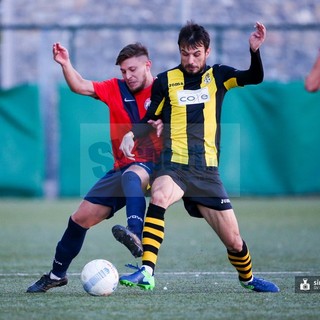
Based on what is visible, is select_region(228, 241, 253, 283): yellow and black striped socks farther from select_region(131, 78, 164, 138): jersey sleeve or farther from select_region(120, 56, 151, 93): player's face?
select_region(120, 56, 151, 93): player's face

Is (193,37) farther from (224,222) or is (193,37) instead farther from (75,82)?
(224,222)

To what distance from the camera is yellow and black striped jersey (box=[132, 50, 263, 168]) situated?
21.8 ft

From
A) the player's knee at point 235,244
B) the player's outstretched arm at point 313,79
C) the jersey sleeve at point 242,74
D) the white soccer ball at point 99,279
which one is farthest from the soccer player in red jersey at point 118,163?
the player's outstretched arm at point 313,79

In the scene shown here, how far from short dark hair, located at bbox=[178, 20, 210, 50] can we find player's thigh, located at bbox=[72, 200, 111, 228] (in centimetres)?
128

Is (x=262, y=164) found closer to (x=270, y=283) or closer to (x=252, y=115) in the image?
(x=252, y=115)

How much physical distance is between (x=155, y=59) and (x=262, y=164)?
3.67m

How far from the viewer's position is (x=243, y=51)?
716 inches

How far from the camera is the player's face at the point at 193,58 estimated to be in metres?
6.53

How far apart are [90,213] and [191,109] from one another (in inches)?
40.7

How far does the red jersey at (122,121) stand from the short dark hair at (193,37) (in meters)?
0.61

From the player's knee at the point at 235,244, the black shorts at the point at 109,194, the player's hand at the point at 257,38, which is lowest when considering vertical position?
the player's knee at the point at 235,244

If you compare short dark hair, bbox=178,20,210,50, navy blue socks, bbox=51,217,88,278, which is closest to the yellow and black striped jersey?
short dark hair, bbox=178,20,210,50

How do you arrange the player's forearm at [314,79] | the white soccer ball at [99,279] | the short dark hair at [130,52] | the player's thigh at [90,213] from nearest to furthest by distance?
the player's forearm at [314,79] → the white soccer ball at [99,279] → the player's thigh at [90,213] → the short dark hair at [130,52]

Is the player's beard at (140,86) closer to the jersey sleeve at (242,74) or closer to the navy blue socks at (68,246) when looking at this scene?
the jersey sleeve at (242,74)
